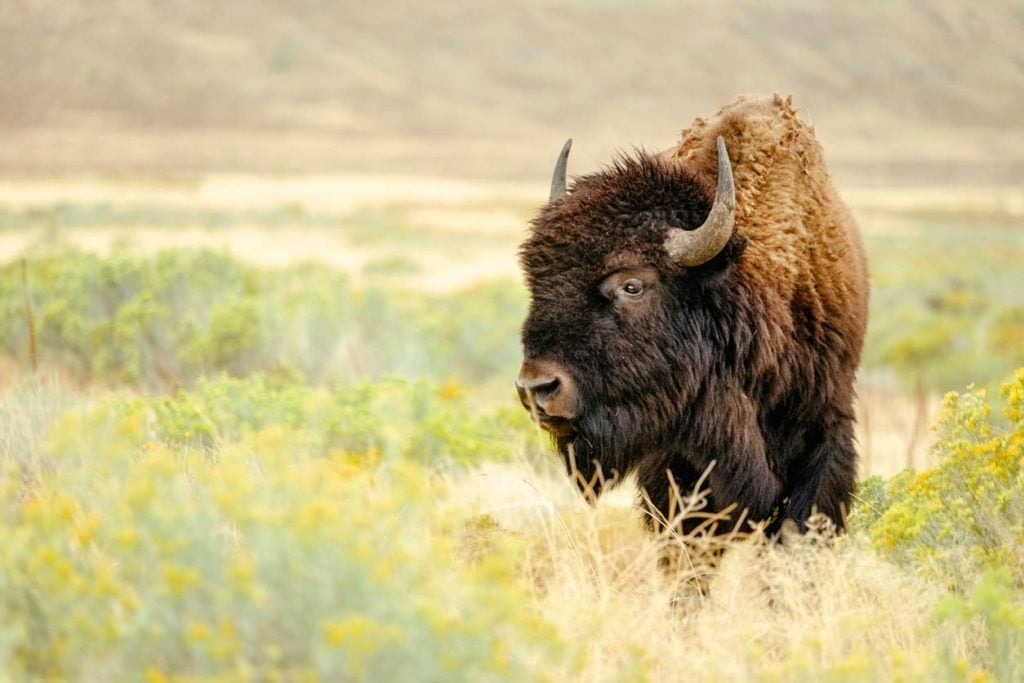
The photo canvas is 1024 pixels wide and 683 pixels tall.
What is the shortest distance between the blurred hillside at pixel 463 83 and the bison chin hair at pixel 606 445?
321 ft

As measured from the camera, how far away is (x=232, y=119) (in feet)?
423

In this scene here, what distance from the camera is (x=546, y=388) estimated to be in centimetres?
484

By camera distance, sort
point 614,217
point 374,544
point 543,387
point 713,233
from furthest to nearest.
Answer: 1. point 614,217
2. point 713,233
3. point 543,387
4. point 374,544

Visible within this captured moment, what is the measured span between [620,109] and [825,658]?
126720 mm

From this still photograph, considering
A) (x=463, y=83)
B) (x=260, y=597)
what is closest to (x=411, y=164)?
(x=463, y=83)

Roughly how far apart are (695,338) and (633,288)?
37 cm

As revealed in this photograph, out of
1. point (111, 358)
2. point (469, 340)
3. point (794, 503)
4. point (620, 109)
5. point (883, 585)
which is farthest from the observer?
point (620, 109)

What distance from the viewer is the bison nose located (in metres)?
4.79

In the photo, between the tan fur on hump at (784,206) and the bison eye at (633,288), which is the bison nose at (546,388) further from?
the tan fur on hump at (784,206)

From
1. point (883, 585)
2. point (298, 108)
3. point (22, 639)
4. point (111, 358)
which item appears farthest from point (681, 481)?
point (298, 108)

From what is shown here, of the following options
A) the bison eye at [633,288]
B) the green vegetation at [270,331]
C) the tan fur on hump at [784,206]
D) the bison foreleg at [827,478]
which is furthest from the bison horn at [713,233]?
the green vegetation at [270,331]

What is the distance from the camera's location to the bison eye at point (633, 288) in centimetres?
518

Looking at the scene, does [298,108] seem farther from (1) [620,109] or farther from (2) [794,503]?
(2) [794,503]

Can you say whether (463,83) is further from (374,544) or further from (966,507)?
(374,544)
